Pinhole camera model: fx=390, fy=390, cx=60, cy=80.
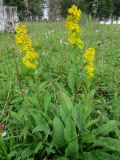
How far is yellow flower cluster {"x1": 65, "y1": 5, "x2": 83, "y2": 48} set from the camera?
10.4 ft

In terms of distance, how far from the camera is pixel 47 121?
3.11 m

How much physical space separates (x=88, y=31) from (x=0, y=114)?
3976mm

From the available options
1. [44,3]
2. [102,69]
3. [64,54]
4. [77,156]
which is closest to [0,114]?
[77,156]

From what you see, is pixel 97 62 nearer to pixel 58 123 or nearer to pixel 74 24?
pixel 74 24

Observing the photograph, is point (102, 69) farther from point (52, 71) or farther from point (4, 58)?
point (4, 58)

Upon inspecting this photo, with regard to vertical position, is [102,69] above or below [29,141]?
above

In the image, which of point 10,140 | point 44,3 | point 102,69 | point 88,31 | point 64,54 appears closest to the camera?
point 10,140

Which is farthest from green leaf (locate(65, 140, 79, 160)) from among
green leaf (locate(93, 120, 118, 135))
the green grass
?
the green grass

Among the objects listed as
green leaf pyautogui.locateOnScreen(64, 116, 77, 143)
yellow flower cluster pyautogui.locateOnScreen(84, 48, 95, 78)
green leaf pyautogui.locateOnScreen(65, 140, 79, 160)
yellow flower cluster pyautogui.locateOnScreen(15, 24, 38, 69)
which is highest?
yellow flower cluster pyautogui.locateOnScreen(15, 24, 38, 69)

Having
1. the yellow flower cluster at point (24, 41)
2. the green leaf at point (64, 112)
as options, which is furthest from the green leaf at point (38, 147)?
the yellow flower cluster at point (24, 41)

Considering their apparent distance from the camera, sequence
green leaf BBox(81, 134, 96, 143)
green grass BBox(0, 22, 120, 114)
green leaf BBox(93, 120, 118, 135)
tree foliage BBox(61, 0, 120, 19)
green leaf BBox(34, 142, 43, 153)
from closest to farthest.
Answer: green leaf BBox(34, 142, 43, 153), green leaf BBox(81, 134, 96, 143), green leaf BBox(93, 120, 118, 135), green grass BBox(0, 22, 120, 114), tree foliage BBox(61, 0, 120, 19)

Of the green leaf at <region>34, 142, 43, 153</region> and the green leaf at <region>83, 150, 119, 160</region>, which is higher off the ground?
the green leaf at <region>34, 142, 43, 153</region>

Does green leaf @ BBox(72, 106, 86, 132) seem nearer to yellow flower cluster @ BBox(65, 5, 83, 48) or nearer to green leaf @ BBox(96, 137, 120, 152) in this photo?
green leaf @ BBox(96, 137, 120, 152)

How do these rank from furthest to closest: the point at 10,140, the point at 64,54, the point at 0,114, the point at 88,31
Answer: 1. the point at 88,31
2. the point at 64,54
3. the point at 0,114
4. the point at 10,140
